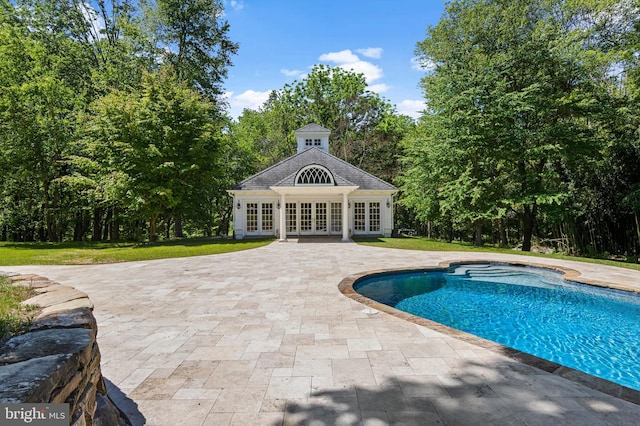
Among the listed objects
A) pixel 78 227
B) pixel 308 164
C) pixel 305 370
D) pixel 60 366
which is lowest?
pixel 305 370

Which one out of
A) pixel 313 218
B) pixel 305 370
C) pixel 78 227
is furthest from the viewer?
pixel 78 227

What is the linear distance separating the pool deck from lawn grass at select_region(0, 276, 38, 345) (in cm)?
102

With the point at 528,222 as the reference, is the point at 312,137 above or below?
above

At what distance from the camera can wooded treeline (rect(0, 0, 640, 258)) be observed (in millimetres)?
14367

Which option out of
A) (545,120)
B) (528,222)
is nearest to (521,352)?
(528,222)

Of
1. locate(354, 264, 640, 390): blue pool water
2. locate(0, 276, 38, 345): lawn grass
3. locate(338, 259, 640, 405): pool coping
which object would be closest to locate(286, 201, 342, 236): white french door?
locate(354, 264, 640, 390): blue pool water

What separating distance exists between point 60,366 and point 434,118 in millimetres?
18322

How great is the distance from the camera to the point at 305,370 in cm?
327

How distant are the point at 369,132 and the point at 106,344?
28.3 m

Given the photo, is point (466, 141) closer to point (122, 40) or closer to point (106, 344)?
point (106, 344)

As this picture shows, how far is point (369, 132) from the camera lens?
97.1 feet

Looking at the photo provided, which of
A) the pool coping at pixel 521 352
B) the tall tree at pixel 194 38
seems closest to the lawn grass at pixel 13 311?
the pool coping at pixel 521 352

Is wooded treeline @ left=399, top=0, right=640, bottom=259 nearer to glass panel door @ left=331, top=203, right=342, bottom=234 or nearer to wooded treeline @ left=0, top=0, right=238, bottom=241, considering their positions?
glass panel door @ left=331, top=203, right=342, bottom=234

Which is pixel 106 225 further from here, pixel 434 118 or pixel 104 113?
pixel 434 118
